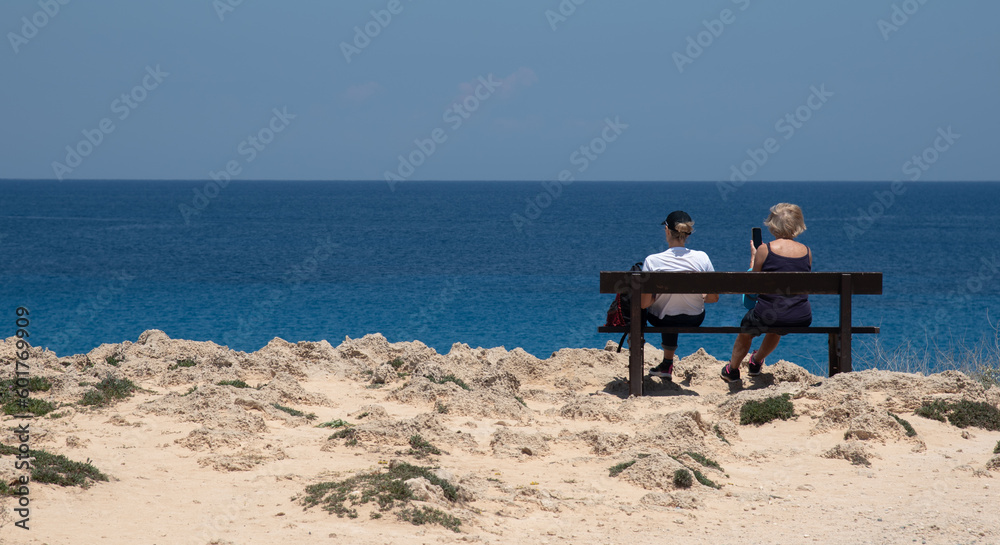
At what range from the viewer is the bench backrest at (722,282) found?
757cm

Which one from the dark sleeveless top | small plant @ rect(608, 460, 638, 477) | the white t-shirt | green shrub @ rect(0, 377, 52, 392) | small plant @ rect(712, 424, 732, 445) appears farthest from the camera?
the white t-shirt

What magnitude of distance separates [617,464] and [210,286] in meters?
27.1

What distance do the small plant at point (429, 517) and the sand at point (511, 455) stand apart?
0.12ft

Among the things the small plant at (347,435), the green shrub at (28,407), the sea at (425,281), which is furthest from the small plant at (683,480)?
the sea at (425,281)

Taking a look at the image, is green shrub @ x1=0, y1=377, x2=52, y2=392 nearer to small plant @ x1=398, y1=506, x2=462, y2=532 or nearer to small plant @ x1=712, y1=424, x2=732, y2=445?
small plant @ x1=398, y1=506, x2=462, y2=532

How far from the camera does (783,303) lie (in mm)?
7910

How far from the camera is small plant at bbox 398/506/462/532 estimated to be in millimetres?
4398

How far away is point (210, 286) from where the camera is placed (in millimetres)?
30250

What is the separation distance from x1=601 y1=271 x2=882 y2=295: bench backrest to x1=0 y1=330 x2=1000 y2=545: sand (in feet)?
2.90

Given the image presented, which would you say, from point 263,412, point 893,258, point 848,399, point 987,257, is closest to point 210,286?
point 263,412

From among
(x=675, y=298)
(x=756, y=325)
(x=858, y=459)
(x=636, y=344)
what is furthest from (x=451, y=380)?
(x=858, y=459)

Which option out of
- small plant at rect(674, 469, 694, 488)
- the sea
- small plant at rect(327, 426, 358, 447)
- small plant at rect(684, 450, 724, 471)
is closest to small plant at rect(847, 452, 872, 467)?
small plant at rect(684, 450, 724, 471)

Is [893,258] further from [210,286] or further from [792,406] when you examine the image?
[792,406]

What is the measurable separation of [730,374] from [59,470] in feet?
19.1
